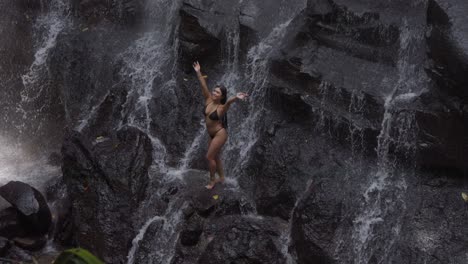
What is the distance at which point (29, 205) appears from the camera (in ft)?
28.5

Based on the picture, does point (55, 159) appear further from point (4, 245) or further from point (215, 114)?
point (215, 114)

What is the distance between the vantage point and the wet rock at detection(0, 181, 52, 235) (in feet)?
28.5

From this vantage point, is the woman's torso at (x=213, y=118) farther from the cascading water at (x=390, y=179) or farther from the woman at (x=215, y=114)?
the cascading water at (x=390, y=179)

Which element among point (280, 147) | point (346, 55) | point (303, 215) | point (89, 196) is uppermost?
point (346, 55)

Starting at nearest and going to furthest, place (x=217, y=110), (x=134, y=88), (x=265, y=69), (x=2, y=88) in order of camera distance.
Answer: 1. (x=217, y=110)
2. (x=265, y=69)
3. (x=134, y=88)
4. (x=2, y=88)

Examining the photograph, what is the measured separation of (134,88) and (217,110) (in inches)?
147

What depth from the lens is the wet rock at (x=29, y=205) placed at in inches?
341

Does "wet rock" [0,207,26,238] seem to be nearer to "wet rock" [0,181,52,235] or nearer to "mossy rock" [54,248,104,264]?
"wet rock" [0,181,52,235]

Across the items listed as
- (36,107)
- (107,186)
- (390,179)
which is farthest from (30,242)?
(390,179)

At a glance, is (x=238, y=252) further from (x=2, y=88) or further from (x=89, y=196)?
(x=2, y=88)

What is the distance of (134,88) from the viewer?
427 inches

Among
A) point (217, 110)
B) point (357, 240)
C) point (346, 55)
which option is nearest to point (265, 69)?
point (346, 55)

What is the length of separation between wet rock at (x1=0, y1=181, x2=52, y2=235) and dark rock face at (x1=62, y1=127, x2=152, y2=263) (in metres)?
0.68

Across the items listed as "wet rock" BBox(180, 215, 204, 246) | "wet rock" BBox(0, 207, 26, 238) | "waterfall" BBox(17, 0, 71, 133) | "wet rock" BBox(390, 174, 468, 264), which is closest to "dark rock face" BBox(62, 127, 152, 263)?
"wet rock" BBox(180, 215, 204, 246)
